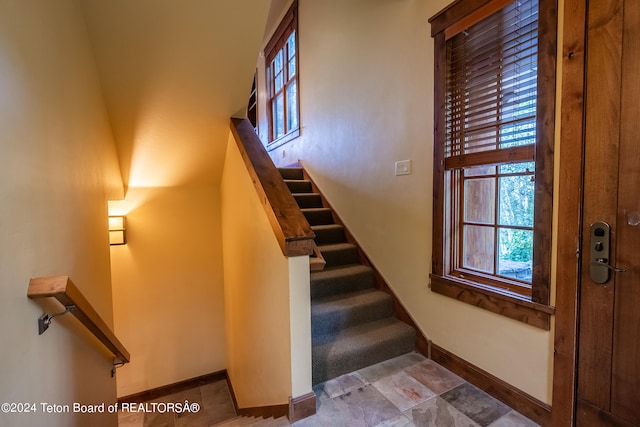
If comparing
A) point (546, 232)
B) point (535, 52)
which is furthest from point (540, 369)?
point (535, 52)

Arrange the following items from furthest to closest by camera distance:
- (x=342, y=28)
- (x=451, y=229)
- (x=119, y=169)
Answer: (x=342, y=28)
(x=119, y=169)
(x=451, y=229)

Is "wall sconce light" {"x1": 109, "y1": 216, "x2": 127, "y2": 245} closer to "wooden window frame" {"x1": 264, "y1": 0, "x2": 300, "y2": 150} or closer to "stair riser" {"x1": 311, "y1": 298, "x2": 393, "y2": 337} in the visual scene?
"stair riser" {"x1": 311, "y1": 298, "x2": 393, "y2": 337}

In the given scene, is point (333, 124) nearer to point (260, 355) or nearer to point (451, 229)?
point (451, 229)

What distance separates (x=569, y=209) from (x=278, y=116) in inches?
179

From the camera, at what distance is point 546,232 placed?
147 cm

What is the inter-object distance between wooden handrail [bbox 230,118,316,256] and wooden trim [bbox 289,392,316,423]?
0.77 meters

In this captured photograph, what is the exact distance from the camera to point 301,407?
1.60 meters

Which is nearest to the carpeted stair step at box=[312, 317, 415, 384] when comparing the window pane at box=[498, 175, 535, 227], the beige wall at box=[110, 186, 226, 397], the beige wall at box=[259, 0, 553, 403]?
the beige wall at box=[259, 0, 553, 403]

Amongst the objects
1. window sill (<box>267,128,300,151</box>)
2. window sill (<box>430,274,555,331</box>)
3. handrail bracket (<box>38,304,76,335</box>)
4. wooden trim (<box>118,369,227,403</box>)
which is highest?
window sill (<box>267,128,300,151</box>)

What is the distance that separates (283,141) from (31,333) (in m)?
4.03

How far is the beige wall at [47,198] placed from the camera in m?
0.94

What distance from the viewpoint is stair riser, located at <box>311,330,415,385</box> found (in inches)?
76.6

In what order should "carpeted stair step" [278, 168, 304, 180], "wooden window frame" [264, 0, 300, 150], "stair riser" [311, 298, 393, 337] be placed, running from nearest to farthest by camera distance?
"stair riser" [311, 298, 393, 337]
"carpeted stair step" [278, 168, 304, 180]
"wooden window frame" [264, 0, 300, 150]

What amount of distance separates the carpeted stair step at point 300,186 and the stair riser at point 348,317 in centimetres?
182
